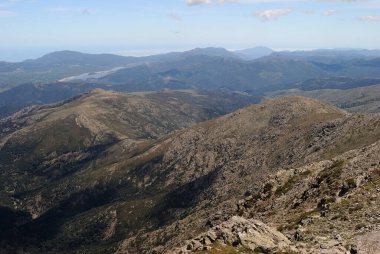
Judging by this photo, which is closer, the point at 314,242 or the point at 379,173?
the point at 314,242

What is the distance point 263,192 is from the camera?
142 meters

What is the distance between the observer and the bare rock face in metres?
71.4

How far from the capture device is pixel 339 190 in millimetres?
98250

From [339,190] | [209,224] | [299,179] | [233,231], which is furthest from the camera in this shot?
[209,224]

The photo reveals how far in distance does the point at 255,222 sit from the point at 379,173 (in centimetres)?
3105

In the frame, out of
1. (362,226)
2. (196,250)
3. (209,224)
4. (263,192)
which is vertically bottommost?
(209,224)

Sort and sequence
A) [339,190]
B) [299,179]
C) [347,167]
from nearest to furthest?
1. [339,190]
2. [347,167]
3. [299,179]

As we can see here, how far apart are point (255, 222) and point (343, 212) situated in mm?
16051

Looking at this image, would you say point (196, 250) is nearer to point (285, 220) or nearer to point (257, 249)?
point (257, 249)

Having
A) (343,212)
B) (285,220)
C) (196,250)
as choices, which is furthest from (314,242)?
(285,220)

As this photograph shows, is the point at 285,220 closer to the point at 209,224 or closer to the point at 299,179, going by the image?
the point at 299,179

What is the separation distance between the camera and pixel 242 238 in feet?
242

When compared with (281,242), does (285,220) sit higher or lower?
lower

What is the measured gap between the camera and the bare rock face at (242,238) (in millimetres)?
71438
